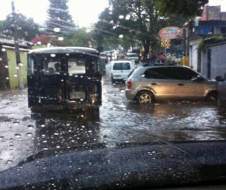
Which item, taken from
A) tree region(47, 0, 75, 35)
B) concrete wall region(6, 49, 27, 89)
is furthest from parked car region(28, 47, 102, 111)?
tree region(47, 0, 75, 35)

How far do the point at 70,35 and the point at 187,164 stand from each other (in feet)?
195

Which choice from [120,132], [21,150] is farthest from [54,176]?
[120,132]

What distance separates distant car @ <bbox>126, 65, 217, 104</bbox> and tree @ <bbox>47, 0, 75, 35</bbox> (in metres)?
40.8

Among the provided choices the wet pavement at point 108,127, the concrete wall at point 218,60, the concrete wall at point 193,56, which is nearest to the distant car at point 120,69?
the concrete wall at point 193,56

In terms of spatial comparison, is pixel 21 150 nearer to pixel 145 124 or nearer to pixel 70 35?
pixel 145 124

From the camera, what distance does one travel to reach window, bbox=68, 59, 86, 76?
60.2 ft

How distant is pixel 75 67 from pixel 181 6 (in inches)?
150

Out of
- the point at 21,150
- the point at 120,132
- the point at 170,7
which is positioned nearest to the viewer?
the point at 21,150

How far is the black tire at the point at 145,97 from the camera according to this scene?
22.0 meters

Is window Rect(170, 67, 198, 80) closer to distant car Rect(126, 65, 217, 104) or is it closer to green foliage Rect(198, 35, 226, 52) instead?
distant car Rect(126, 65, 217, 104)

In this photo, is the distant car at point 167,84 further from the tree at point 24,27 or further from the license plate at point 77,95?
the tree at point 24,27

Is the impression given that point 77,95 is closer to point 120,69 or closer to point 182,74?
point 182,74

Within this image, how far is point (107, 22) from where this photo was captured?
167ft

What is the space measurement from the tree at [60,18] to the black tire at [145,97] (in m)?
40.8
